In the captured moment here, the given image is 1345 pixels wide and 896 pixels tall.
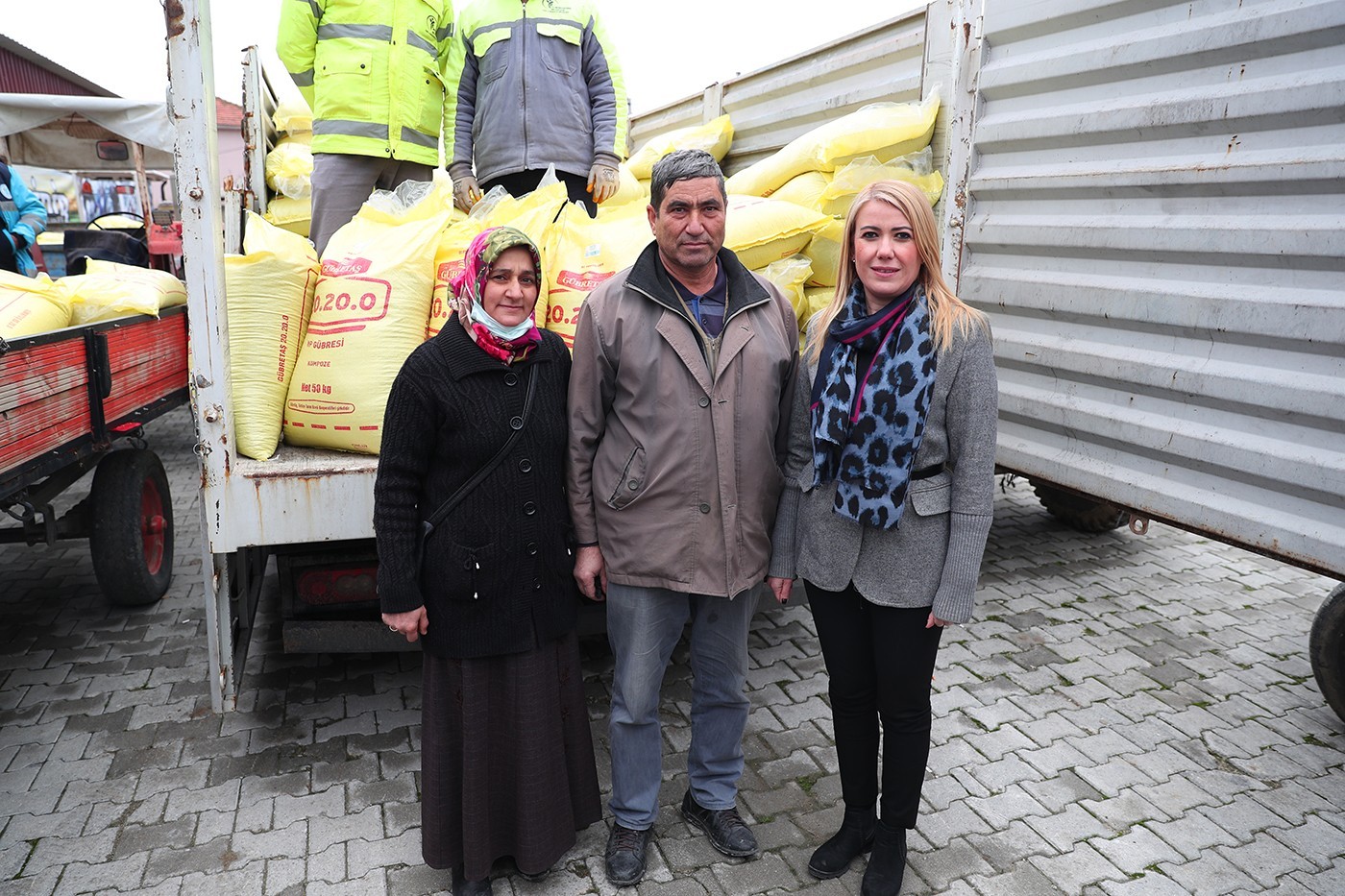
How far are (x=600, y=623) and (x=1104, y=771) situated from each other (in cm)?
169

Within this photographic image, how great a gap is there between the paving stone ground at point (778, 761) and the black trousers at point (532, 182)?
1960 millimetres

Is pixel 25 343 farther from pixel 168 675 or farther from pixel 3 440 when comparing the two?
pixel 168 675

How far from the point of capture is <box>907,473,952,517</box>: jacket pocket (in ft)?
6.55

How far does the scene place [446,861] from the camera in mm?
2168

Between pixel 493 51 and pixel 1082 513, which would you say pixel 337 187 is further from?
pixel 1082 513

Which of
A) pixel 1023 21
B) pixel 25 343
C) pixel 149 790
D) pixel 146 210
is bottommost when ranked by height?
pixel 149 790

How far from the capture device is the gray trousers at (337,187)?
3.71 m

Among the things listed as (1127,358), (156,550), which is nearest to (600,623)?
(1127,358)

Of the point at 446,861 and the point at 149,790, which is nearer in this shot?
the point at 446,861

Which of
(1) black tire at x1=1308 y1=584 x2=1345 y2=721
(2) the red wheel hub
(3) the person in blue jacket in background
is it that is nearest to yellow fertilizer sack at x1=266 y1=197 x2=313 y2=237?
(2) the red wheel hub

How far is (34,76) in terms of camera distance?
Result: 16.3 meters

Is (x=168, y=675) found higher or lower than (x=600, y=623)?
lower

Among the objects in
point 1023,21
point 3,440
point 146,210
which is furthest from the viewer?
point 146,210

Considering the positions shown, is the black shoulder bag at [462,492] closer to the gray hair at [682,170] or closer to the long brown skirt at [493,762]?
the long brown skirt at [493,762]
